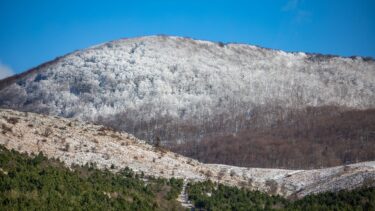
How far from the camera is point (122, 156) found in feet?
120

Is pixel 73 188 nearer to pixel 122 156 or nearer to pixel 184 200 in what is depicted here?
pixel 184 200

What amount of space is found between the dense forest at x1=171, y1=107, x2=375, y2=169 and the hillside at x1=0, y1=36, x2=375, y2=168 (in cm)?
45

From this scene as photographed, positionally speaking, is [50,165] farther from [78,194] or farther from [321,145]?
[321,145]

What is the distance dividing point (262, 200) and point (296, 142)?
7267 cm

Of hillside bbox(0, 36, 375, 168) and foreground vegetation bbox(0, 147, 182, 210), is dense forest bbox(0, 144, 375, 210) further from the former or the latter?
hillside bbox(0, 36, 375, 168)

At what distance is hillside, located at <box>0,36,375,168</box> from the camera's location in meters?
117

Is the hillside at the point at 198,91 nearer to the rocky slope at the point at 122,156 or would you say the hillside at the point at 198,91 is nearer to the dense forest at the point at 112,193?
the rocky slope at the point at 122,156

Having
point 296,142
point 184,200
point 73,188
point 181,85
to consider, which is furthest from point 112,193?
point 181,85

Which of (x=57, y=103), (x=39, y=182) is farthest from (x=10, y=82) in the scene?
(x=39, y=182)

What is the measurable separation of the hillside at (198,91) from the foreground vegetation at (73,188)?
2687 inches

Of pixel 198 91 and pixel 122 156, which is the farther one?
pixel 198 91

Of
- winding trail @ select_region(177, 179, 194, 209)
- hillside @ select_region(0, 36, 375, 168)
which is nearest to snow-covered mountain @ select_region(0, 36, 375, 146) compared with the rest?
hillside @ select_region(0, 36, 375, 168)

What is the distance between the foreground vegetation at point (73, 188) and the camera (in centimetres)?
2148

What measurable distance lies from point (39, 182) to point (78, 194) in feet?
6.15
